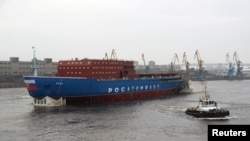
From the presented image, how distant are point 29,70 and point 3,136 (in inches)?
4435

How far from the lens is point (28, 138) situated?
26.5 metres

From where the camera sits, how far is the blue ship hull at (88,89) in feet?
149

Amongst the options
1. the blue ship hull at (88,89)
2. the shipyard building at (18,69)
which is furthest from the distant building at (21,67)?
the blue ship hull at (88,89)

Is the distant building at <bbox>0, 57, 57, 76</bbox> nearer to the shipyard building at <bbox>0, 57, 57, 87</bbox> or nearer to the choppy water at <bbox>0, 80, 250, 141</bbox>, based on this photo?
the shipyard building at <bbox>0, 57, 57, 87</bbox>

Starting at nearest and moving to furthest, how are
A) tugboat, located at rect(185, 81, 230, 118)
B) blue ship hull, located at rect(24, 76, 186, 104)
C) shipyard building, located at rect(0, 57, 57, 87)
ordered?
1. tugboat, located at rect(185, 81, 230, 118)
2. blue ship hull, located at rect(24, 76, 186, 104)
3. shipyard building, located at rect(0, 57, 57, 87)

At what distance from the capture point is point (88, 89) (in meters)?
47.7

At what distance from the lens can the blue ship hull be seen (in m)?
45.3

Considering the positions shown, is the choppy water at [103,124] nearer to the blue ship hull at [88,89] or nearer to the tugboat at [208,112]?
the tugboat at [208,112]

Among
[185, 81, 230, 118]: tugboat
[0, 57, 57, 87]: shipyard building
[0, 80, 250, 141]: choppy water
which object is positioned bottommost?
[0, 80, 250, 141]: choppy water

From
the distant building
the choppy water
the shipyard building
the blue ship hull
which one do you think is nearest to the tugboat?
the choppy water

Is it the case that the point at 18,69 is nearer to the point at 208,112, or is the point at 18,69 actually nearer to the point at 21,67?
the point at 21,67

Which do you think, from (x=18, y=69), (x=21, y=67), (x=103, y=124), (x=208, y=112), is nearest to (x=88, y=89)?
(x=103, y=124)

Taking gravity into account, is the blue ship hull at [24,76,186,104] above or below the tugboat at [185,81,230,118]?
above

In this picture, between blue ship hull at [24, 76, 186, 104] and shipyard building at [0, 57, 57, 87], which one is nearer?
blue ship hull at [24, 76, 186, 104]
